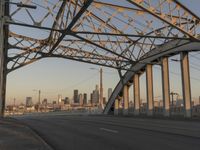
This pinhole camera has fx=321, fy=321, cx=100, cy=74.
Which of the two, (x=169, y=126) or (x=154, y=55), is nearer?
(x=169, y=126)

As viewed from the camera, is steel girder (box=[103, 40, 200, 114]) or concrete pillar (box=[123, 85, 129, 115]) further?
concrete pillar (box=[123, 85, 129, 115])

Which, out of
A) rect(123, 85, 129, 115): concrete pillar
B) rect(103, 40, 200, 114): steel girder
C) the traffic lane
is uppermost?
rect(103, 40, 200, 114): steel girder

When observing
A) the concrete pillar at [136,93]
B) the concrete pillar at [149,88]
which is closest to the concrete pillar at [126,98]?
the concrete pillar at [136,93]

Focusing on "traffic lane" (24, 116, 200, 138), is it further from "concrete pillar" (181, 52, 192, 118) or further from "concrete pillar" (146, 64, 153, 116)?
"concrete pillar" (146, 64, 153, 116)

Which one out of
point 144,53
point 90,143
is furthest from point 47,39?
point 90,143

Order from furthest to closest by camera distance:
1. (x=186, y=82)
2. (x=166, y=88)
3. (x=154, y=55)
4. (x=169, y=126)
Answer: (x=154, y=55) → (x=166, y=88) → (x=186, y=82) → (x=169, y=126)

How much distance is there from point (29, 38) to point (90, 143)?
102 ft

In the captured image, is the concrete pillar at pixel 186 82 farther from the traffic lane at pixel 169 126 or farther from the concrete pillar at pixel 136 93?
the concrete pillar at pixel 136 93

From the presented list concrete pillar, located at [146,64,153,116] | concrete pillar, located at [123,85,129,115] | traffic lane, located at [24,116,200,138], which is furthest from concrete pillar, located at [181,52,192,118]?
concrete pillar, located at [123,85,129,115]

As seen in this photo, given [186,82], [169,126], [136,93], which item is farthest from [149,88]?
[169,126]

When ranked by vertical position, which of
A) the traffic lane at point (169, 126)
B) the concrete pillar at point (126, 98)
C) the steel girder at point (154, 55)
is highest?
the steel girder at point (154, 55)

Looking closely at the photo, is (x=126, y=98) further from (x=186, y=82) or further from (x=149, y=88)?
(x=186, y=82)

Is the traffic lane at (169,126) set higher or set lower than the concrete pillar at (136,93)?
lower

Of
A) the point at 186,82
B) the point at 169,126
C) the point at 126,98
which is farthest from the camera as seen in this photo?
the point at 126,98
